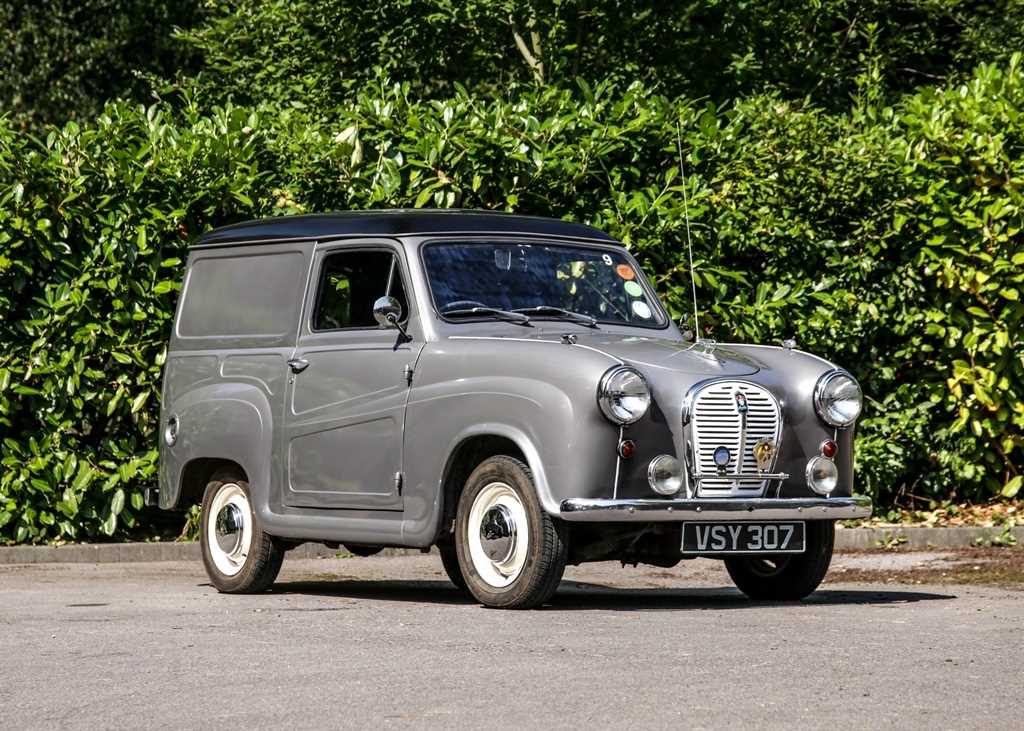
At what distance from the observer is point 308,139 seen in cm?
1374

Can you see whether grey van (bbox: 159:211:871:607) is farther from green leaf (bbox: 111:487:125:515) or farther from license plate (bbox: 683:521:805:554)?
green leaf (bbox: 111:487:125:515)

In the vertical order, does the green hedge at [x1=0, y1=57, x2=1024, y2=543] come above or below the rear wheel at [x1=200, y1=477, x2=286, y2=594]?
above

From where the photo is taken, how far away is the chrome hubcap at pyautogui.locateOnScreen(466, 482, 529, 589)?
29.8 feet

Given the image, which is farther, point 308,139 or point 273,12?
point 273,12

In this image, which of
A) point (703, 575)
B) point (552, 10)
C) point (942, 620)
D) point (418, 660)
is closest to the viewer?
point (418, 660)

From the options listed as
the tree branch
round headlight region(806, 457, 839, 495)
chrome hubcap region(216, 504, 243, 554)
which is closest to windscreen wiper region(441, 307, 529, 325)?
round headlight region(806, 457, 839, 495)

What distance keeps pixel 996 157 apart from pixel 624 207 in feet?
8.74

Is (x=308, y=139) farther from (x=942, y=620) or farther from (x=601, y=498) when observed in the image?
(x=942, y=620)

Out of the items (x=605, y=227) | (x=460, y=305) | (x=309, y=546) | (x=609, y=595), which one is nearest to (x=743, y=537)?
(x=609, y=595)

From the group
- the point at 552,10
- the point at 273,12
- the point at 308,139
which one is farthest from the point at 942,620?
the point at 273,12

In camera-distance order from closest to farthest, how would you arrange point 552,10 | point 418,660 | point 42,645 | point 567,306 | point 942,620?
point 418,660
point 42,645
point 942,620
point 567,306
point 552,10

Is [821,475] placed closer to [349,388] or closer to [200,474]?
[349,388]

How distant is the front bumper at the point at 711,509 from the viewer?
8.73 m

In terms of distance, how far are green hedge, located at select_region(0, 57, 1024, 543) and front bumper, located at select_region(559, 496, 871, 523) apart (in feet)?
13.7
